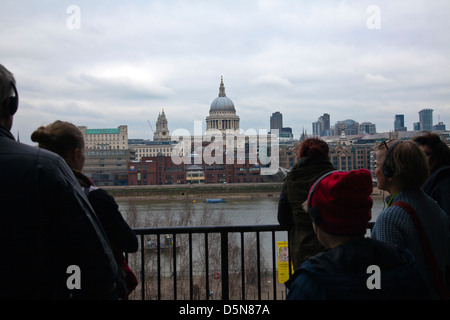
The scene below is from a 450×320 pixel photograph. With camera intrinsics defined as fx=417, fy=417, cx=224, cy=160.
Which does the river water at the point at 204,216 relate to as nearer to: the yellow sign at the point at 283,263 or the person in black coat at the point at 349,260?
the yellow sign at the point at 283,263

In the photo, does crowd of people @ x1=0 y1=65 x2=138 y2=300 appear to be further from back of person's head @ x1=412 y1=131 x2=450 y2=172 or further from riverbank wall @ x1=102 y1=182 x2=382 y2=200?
riverbank wall @ x1=102 y1=182 x2=382 y2=200

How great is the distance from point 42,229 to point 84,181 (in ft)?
1.17

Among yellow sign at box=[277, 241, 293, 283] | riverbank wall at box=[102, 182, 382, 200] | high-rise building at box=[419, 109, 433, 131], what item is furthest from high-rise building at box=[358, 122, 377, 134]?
yellow sign at box=[277, 241, 293, 283]

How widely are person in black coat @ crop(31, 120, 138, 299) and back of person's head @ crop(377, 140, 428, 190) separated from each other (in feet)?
2.64

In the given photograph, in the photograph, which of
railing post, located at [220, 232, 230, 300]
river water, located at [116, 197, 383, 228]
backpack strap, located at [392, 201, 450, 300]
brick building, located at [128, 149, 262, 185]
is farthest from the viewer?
brick building, located at [128, 149, 262, 185]

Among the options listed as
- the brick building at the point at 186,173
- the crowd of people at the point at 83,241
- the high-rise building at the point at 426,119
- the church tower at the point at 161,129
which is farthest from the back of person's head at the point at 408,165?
the church tower at the point at 161,129

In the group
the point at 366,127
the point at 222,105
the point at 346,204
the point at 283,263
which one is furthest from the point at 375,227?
the point at 366,127

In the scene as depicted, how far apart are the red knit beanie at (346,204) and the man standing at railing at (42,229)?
503mm

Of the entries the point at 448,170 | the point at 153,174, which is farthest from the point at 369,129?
the point at 448,170

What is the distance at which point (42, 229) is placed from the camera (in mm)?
884

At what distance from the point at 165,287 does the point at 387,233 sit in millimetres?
7857

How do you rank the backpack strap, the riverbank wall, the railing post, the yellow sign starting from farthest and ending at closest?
the riverbank wall, the yellow sign, the railing post, the backpack strap

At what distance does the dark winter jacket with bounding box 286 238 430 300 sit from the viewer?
0.85 meters
